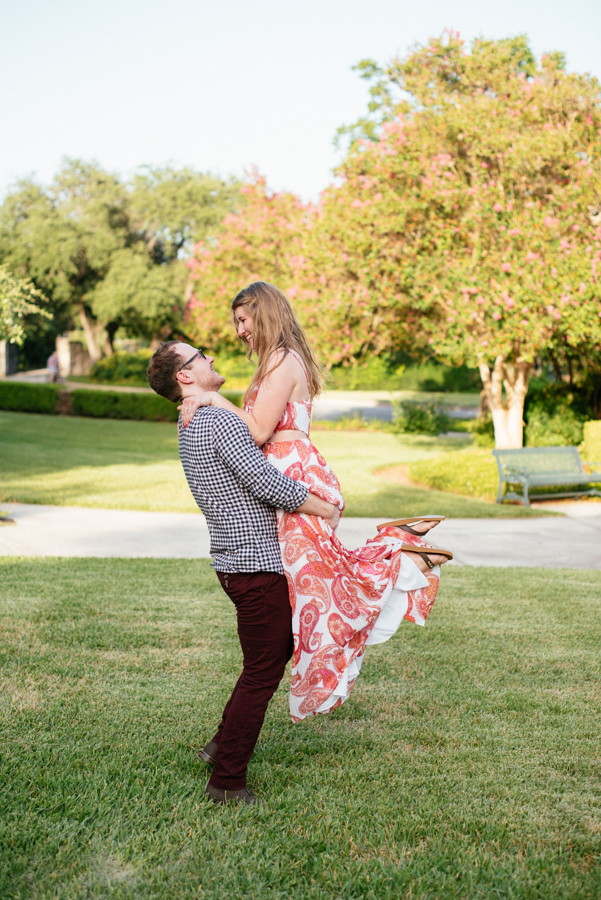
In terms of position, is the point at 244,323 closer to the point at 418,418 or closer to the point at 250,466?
the point at 250,466

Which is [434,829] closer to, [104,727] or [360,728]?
[360,728]

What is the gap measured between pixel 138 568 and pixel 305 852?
3.98 meters

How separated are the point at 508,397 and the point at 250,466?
10.9 metres

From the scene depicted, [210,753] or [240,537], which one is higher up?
[240,537]

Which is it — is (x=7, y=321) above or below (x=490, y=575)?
above

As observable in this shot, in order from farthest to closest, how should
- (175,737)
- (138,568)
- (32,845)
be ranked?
(138,568)
(175,737)
(32,845)

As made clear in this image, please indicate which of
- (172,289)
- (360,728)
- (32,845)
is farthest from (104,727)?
(172,289)

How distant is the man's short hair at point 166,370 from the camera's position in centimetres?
270

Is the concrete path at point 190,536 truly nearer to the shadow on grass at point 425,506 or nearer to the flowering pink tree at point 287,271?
the shadow on grass at point 425,506

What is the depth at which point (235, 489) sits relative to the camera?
2.68m

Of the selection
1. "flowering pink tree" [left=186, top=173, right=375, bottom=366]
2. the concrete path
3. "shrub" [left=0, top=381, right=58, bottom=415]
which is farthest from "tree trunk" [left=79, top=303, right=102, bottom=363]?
the concrete path

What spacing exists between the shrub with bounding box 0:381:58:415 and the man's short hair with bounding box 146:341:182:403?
23645 mm

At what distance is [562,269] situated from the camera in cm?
1012

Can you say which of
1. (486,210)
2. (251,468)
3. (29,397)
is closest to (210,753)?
(251,468)
